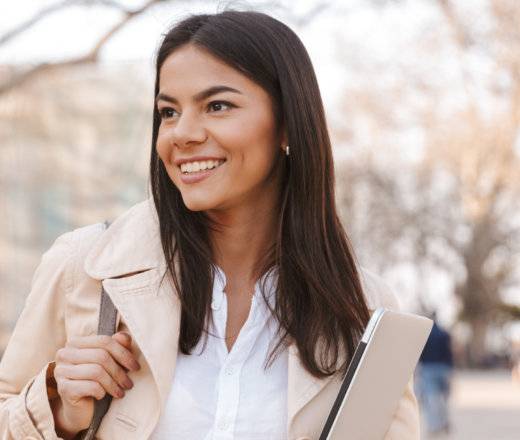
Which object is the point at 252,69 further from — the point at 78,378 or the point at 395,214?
the point at 395,214

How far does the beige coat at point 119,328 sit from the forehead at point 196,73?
1.31ft

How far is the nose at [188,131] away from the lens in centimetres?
272

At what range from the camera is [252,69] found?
111 inches

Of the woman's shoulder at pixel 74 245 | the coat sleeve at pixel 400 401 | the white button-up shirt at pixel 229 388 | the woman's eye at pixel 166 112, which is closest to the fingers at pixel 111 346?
the white button-up shirt at pixel 229 388

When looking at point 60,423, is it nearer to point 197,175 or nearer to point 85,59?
point 197,175

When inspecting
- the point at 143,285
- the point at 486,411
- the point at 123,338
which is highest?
the point at 143,285

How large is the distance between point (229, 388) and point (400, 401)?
45 cm

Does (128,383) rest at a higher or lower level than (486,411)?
higher

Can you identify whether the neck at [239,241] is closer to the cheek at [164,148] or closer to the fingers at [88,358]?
the cheek at [164,148]

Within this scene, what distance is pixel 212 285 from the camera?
2.92 m

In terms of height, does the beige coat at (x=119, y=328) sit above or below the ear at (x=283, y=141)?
below

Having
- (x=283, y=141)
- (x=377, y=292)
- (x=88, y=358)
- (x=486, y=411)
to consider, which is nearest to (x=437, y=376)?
(x=486, y=411)

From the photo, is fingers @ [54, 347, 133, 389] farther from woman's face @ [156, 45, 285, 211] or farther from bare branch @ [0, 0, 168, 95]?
bare branch @ [0, 0, 168, 95]

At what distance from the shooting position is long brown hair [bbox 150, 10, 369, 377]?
2840 mm
